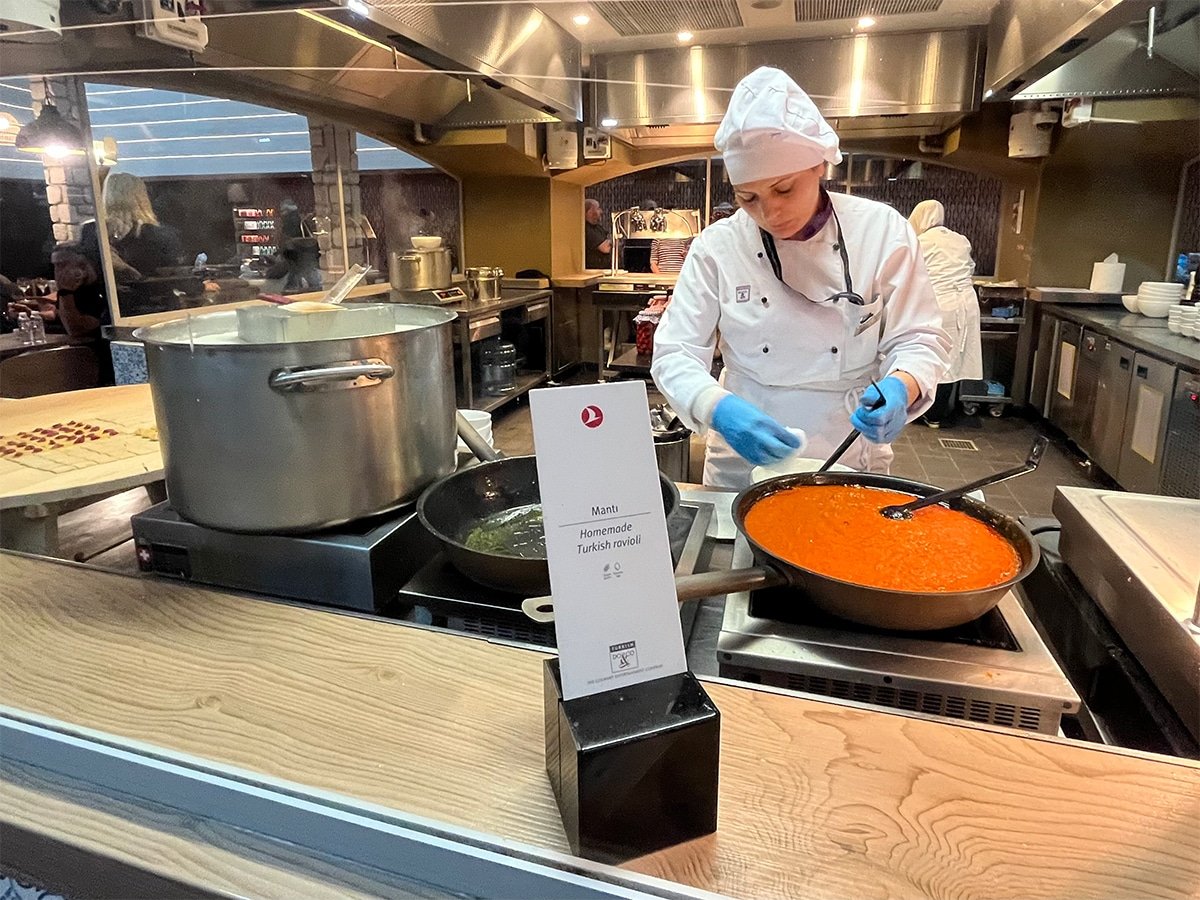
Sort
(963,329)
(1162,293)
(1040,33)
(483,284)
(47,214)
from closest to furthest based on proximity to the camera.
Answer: (1040,33) < (47,214) < (1162,293) < (963,329) < (483,284)

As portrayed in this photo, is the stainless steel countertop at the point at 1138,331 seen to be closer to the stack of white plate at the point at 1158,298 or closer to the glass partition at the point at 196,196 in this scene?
the stack of white plate at the point at 1158,298

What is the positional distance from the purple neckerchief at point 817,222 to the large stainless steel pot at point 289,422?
3.61 ft

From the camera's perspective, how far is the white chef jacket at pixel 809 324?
1.84 m

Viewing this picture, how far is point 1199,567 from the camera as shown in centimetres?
90

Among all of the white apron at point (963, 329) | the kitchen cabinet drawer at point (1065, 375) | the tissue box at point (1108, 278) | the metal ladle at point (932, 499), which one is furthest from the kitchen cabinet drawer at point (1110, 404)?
the metal ladle at point (932, 499)

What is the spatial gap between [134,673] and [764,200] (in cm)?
151

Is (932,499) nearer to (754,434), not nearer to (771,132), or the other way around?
(754,434)

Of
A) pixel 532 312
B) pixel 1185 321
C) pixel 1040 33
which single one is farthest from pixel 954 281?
pixel 532 312

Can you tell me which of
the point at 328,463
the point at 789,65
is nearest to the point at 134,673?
the point at 328,463

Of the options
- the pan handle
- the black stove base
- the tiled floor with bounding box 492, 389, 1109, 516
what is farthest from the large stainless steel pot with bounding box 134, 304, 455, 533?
the tiled floor with bounding box 492, 389, 1109, 516

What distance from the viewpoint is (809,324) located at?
1.90 metres

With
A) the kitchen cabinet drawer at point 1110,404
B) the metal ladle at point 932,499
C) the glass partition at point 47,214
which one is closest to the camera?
the metal ladle at point 932,499

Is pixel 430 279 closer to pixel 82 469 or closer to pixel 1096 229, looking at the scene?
pixel 82 469

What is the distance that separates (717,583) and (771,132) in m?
1.14
